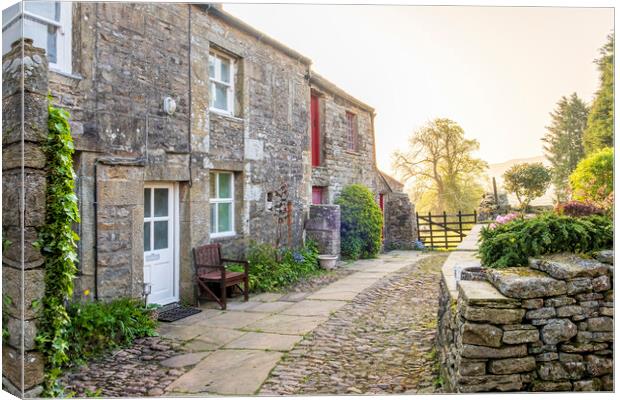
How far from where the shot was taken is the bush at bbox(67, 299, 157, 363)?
169 inches

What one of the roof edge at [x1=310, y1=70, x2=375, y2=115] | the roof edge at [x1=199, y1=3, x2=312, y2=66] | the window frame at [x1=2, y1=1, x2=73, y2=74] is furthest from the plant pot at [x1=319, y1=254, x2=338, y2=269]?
the window frame at [x1=2, y1=1, x2=73, y2=74]

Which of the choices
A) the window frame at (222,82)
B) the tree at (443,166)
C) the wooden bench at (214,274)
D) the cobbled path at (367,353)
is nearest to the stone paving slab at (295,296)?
the wooden bench at (214,274)

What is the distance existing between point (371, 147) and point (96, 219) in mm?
8998

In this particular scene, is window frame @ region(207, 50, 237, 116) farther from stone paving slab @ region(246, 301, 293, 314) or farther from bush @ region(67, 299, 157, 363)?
bush @ region(67, 299, 157, 363)

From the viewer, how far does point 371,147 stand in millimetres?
12859

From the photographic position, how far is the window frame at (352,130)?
12.1m

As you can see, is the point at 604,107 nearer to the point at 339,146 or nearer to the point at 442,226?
the point at 442,226

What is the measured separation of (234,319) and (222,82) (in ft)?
12.6

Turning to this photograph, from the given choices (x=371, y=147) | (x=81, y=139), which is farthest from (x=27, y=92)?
(x=371, y=147)

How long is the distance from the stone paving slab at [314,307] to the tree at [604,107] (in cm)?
361

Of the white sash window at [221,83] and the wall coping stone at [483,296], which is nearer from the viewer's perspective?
the wall coping stone at [483,296]

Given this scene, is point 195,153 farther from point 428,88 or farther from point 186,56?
point 428,88

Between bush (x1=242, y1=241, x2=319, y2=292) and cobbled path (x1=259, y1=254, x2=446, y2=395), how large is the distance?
167 cm

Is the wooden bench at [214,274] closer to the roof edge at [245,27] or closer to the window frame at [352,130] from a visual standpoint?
the roof edge at [245,27]
